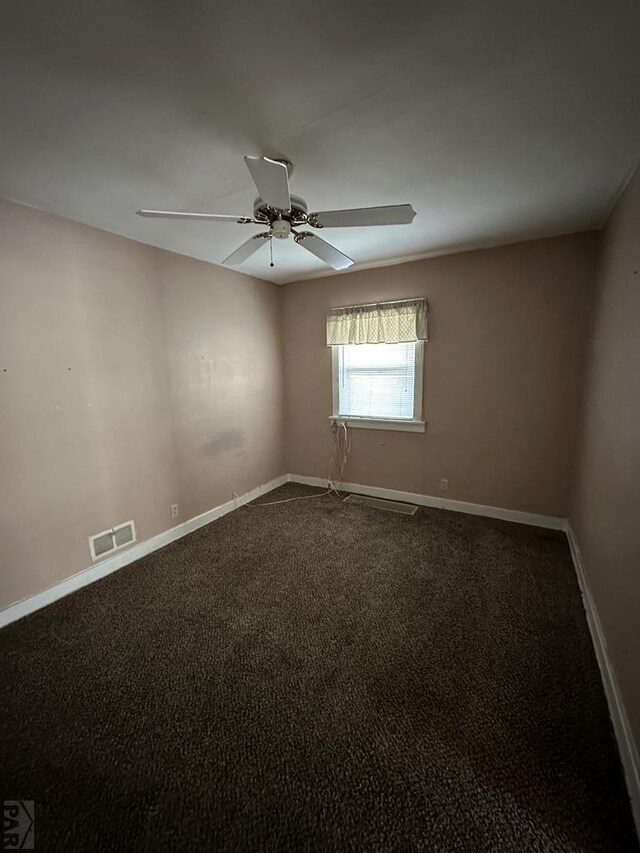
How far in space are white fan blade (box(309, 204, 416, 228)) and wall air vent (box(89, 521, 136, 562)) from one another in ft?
8.18

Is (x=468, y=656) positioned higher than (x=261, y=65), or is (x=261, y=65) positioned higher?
(x=261, y=65)

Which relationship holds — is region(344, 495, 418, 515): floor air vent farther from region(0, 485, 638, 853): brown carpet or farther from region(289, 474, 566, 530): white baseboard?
region(0, 485, 638, 853): brown carpet

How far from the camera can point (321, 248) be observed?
79.6 inches

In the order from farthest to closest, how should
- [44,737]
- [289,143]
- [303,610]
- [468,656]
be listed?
[303,610] < [468,656] < [289,143] < [44,737]

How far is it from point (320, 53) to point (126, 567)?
10.1ft

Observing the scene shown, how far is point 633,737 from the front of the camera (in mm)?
1170

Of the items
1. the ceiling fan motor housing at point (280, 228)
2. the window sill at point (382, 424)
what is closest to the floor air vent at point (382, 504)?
the window sill at point (382, 424)

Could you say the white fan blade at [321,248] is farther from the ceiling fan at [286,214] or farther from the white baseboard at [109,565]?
the white baseboard at [109,565]

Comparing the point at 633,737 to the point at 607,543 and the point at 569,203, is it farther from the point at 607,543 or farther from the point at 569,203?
the point at 569,203

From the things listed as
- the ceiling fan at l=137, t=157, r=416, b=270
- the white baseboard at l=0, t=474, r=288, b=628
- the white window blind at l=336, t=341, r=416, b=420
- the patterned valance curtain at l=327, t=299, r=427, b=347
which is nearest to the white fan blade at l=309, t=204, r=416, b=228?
the ceiling fan at l=137, t=157, r=416, b=270

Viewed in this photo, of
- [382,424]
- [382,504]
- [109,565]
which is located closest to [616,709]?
[382,504]

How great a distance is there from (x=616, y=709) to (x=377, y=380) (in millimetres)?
2872

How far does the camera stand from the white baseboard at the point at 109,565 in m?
2.04

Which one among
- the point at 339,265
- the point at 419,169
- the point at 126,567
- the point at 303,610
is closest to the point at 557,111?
the point at 419,169
